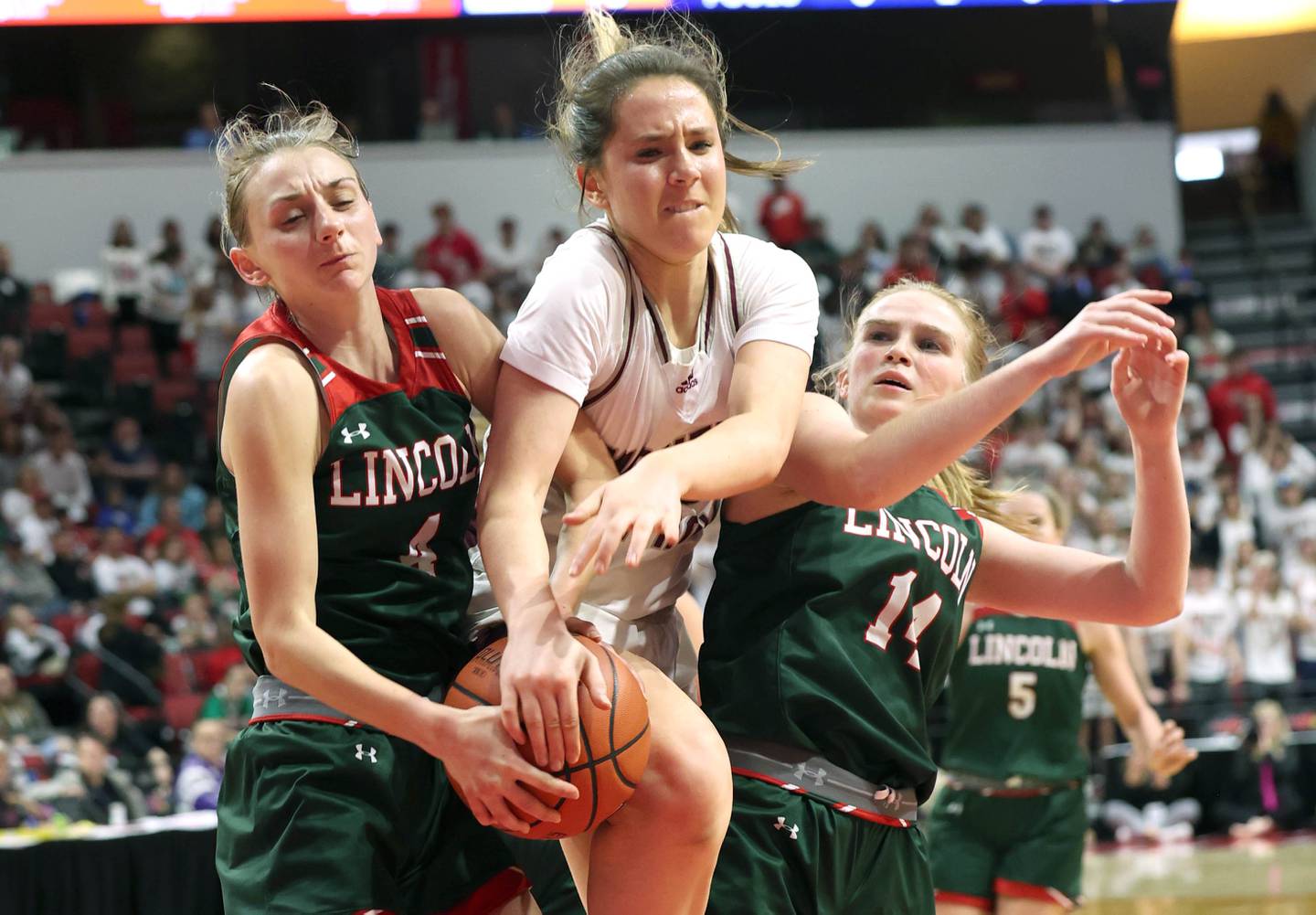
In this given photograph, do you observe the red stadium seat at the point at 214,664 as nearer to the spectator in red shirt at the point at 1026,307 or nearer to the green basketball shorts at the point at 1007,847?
the green basketball shorts at the point at 1007,847

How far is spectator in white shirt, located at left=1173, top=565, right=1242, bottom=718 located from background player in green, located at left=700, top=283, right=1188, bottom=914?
762cm

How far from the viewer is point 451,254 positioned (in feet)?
47.9

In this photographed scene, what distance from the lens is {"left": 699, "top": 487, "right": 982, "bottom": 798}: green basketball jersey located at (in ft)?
9.02

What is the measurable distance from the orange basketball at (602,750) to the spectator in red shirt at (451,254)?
12.2 meters

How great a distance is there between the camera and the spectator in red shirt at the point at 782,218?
15188mm

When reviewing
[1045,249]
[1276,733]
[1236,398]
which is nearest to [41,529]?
[1276,733]

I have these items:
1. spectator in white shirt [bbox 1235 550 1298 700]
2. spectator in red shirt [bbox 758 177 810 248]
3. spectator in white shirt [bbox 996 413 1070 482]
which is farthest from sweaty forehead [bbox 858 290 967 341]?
spectator in red shirt [bbox 758 177 810 248]

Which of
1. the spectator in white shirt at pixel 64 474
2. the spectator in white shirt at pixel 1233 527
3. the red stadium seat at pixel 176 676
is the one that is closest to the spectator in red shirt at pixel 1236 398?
the spectator in white shirt at pixel 1233 527

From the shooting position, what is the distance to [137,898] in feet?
18.8

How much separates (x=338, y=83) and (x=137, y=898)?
11356 mm

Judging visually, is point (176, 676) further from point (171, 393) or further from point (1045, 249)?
point (1045, 249)

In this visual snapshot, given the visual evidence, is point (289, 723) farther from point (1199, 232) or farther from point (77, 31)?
point (1199, 232)

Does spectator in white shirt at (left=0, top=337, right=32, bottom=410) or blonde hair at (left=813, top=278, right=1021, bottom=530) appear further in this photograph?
spectator in white shirt at (left=0, top=337, right=32, bottom=410)

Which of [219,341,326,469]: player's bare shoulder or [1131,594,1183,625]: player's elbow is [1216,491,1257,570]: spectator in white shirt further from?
[219,341,326,469]: player's bare shoulder
